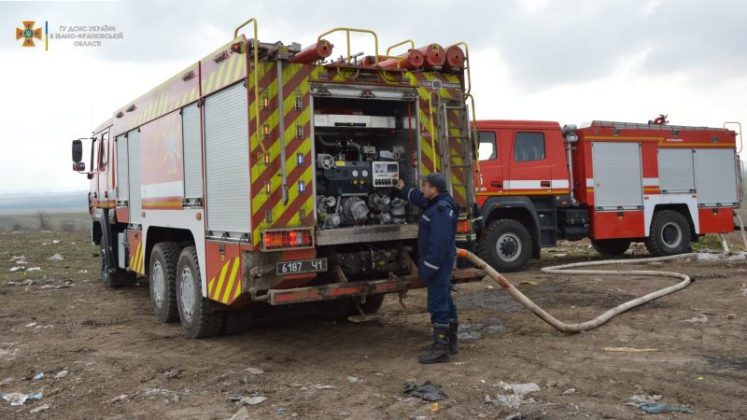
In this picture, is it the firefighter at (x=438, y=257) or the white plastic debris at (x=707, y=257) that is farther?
the white plastic debris at (x=707, y=257)

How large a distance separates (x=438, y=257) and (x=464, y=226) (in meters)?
1.21

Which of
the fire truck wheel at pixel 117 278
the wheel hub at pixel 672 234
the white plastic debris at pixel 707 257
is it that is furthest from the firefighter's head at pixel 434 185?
the wheel hub at pixel 672 234

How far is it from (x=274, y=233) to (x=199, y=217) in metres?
1.46

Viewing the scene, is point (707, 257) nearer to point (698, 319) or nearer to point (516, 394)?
point (698, 319)

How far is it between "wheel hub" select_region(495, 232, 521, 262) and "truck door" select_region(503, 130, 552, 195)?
2.75ft

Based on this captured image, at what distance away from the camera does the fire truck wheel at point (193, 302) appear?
709 cm

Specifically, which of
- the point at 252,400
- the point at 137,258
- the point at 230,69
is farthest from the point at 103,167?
the point at 252,400

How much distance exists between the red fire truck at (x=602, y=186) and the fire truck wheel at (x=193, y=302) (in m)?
6.13

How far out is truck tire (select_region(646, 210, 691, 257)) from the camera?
14102mm

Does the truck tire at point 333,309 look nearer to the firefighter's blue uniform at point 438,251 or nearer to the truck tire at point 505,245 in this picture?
the firefighter's blue uniform at point 438,251

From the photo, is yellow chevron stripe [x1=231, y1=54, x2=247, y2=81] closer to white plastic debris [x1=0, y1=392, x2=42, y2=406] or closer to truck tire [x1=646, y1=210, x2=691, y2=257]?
white plastic debris [x1=0, y1=392, x2=42, y2=406]

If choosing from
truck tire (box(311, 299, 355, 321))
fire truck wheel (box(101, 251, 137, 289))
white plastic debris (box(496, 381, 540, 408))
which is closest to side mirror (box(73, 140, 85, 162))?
fire truck wheel (box(101, 251, 137, 289))

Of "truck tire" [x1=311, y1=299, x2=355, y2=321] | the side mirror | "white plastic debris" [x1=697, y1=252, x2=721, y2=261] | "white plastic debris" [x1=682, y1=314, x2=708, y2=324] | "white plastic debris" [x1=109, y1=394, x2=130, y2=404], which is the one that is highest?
the side mirror

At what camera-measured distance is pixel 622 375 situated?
5363 millimetres
